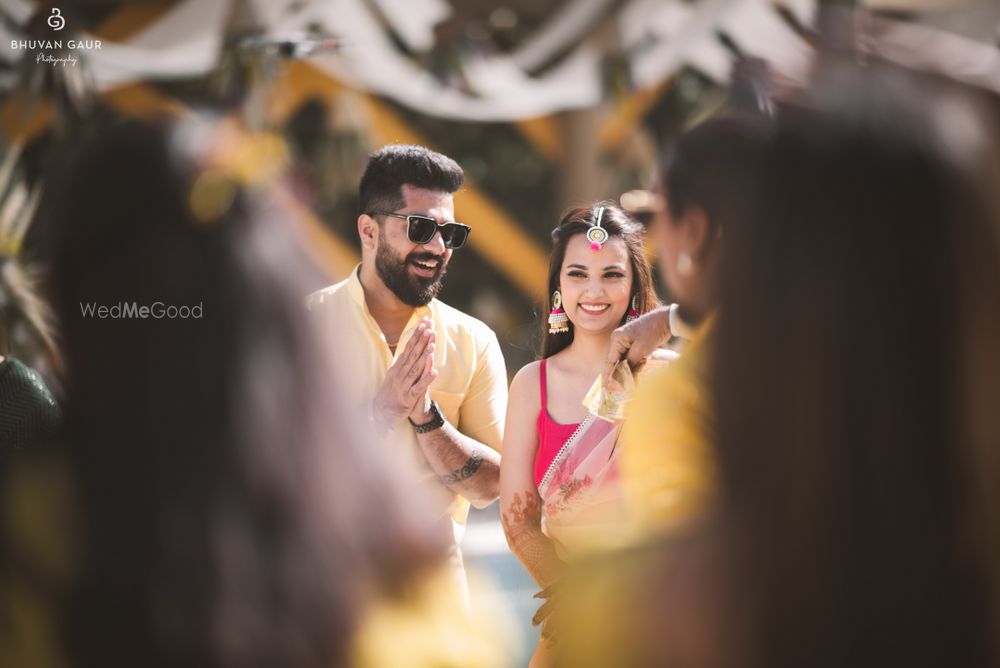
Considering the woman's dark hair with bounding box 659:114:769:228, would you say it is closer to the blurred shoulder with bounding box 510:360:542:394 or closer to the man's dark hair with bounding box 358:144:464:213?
the blurred shoulder with bounding box 510:360:542:394

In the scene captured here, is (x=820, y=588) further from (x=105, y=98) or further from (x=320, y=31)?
(x=105, y=98)

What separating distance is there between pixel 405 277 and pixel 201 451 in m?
1.95

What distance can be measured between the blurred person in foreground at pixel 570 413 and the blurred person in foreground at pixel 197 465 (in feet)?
4.57

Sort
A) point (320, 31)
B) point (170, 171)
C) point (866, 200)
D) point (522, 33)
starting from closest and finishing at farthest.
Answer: point (866, 200) < point (170, 171) < point (320, 31) < point (522, 33)

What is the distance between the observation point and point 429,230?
292 centimetres

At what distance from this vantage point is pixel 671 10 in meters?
6.85

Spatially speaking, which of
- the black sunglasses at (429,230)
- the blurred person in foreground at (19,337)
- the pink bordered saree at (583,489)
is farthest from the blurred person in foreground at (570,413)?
the blurred person in foreground at (19,337)

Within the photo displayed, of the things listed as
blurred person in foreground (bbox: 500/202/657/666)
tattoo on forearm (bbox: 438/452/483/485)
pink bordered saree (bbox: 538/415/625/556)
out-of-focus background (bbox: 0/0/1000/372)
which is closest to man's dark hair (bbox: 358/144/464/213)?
blurred person in foreground (bbox: 500/202/657/666)

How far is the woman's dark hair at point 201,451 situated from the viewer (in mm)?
1012

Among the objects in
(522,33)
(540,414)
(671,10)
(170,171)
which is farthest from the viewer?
(522,33)

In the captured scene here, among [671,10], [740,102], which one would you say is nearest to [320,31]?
[671,10]

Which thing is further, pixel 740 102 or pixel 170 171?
pixel 740 102

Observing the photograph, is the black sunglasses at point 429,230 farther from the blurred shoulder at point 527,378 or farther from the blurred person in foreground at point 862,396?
the blurred person in foreground at point 862,396

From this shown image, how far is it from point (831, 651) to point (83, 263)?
0.79 m
